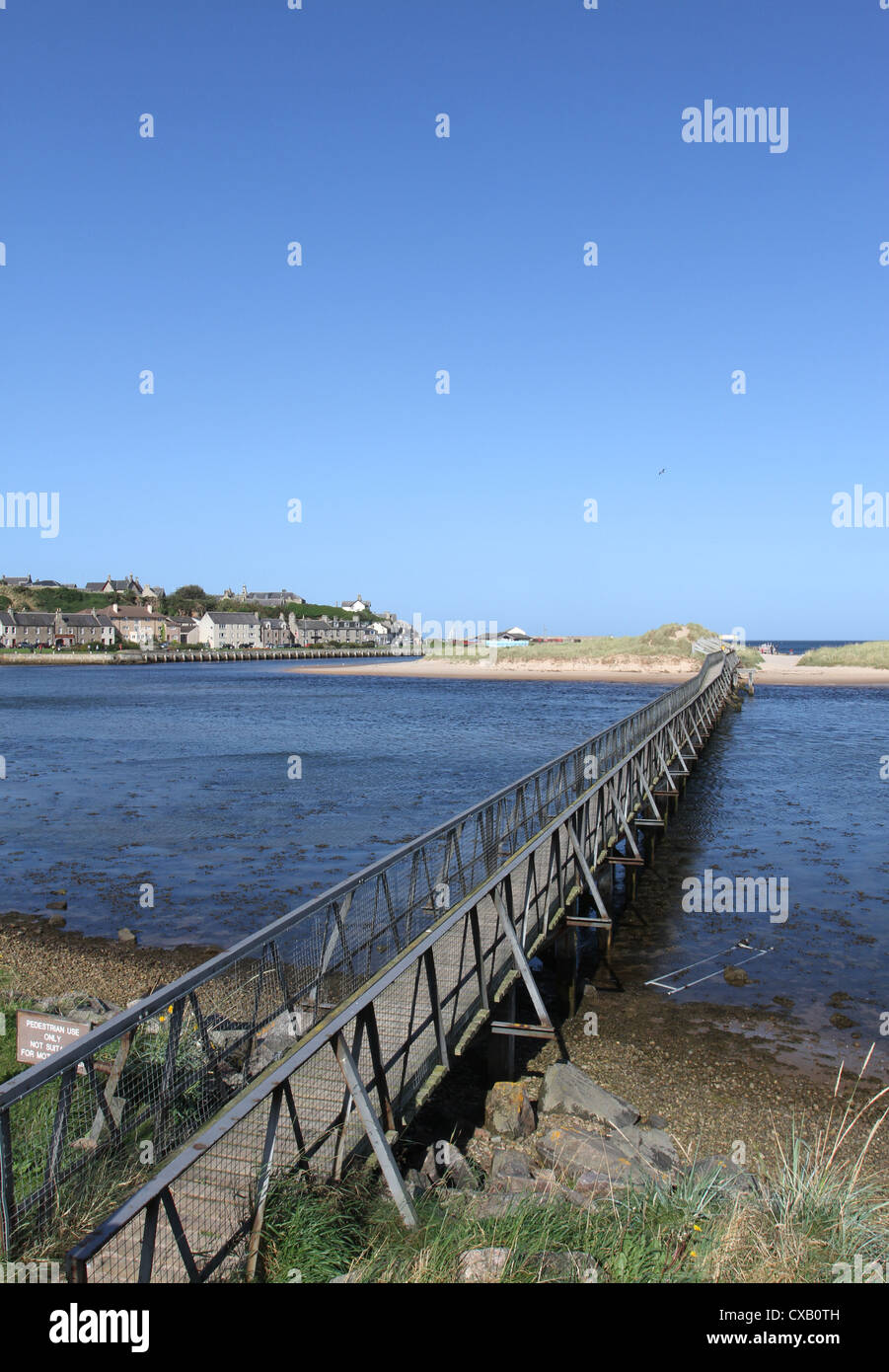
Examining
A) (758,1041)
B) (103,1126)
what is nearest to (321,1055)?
(103,1126)

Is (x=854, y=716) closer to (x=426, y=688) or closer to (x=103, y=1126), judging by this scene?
(x=426, y=688)

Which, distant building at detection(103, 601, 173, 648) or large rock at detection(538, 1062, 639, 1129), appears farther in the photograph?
Result: distant building at detection(103, 601, 173, 648)

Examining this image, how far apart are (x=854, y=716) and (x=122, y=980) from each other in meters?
57.6

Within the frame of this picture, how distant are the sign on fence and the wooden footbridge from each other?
34cm

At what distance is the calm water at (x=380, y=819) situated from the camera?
16.7m

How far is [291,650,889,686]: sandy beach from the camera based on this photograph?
100450 millimetres

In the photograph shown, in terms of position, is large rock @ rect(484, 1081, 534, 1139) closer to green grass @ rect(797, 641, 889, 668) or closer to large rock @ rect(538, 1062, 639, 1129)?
large rock @ rect(538, 1062, 639, 1129)

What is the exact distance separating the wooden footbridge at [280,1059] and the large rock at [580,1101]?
56 centimetres

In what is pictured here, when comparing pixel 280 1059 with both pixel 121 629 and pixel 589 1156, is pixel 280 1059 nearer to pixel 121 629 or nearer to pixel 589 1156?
pixel 589 1156

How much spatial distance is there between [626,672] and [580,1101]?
344ft

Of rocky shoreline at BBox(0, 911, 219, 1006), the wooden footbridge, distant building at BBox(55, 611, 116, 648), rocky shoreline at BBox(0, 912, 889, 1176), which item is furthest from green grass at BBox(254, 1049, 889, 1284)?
distant building at BBox(55, 611, 116, 648)

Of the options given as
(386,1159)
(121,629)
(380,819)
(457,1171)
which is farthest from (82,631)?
(386,1159)

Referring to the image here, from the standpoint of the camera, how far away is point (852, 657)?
114500mm
